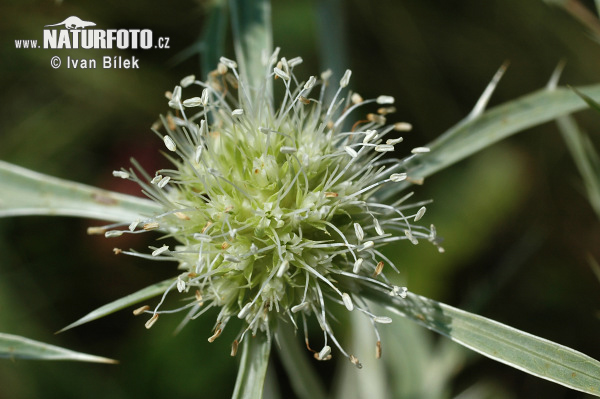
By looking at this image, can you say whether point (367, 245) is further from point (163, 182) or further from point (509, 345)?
point (163, 182)

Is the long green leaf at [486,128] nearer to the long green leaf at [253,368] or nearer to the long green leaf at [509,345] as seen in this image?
the long green leaf at [509,345]

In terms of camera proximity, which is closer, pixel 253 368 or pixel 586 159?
pixel 253 368

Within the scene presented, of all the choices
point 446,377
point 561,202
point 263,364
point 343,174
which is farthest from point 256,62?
point 561,202

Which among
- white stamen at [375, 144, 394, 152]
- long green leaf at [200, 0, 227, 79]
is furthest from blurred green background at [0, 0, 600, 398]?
white stamen at [375, 144, 394, 152]

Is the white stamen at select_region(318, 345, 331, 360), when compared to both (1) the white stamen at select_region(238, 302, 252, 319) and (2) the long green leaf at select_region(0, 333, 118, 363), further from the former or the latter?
(2) the long green leaf at select_region(0, 333, 118, 363)

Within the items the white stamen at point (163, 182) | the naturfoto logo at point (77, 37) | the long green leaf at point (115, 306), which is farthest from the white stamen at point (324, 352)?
the naturfoto logo at point (77, 37)

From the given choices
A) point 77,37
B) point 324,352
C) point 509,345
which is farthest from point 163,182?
point 509,345
